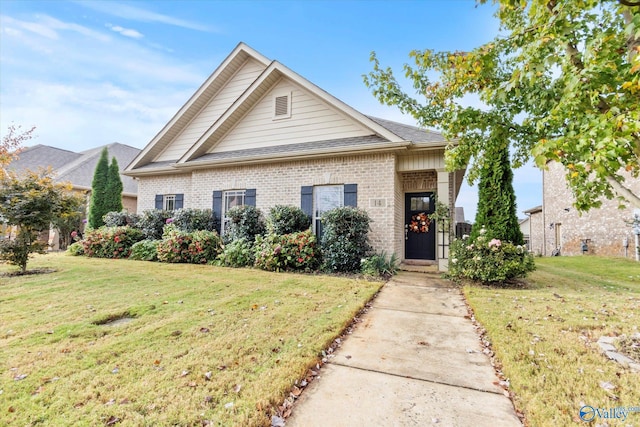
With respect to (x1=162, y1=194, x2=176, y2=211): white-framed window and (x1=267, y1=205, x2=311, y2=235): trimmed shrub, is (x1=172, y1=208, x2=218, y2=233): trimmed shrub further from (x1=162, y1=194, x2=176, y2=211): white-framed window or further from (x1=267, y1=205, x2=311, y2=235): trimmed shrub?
(x1=267, y1=205, x2=311, y2=235): trimmed shrub

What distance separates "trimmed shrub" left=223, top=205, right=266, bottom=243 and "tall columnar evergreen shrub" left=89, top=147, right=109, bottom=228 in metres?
9.00

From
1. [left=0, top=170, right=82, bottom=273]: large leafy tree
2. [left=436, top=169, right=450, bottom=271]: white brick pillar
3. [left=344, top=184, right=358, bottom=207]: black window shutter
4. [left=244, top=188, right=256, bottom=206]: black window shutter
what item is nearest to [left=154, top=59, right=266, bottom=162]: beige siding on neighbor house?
[left=244, top=188, right=256, bottom=206]: black window shutter

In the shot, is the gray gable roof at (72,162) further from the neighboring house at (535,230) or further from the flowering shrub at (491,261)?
the neighboring house at (535,230)

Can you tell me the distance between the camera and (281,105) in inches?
404

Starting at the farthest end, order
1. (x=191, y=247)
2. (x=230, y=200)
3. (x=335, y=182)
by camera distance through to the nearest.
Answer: (x=230, y=200)
(x=191, y=247)
(x=335, y=182)

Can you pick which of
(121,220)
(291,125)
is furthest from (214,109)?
(121,220)

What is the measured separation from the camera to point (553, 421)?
1.90 m

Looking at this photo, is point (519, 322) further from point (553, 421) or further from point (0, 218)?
point (0, 218)

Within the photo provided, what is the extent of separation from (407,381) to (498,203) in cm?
587

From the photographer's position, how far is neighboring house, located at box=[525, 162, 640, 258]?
13.1 m

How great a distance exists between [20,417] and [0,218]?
8.15 metres

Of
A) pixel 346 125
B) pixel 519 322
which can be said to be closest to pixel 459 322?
pixel 519 322

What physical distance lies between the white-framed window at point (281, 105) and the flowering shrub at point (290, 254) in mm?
4562

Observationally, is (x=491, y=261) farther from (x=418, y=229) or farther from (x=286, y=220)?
(x=286, y=220)
